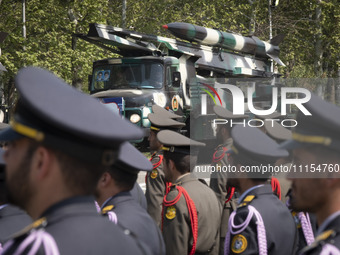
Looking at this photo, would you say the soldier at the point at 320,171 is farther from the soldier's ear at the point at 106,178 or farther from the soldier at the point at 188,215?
the soldier at the point at 188,215

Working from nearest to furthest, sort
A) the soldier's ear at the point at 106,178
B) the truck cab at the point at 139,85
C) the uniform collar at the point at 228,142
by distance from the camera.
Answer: the soldier's ear at the point at 106,178
the uniform collar at the point at 228,142
the truck cab at the point at 139,85

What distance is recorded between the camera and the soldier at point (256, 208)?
3703 millimetres

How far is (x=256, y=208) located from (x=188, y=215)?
0.97 metres

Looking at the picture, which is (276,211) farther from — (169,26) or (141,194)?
(169,26)

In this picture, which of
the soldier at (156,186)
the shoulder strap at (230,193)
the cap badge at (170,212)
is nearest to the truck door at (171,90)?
the soldier at (156,186)

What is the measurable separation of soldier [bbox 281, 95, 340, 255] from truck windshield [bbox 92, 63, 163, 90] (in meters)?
12.9

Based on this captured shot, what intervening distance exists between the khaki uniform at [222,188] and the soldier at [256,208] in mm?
2084

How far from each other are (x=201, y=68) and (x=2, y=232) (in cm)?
1383

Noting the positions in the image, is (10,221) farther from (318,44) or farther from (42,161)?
(318,44)

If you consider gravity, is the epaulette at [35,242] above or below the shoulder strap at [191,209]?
above

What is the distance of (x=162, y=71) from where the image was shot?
1562 centimetres

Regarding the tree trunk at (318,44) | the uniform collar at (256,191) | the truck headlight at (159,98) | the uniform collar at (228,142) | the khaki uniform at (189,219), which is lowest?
the tree trunk at (318,44)

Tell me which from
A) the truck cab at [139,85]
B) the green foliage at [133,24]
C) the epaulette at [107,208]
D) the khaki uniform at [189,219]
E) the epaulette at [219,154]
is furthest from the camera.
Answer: the green foliage at [133,24]

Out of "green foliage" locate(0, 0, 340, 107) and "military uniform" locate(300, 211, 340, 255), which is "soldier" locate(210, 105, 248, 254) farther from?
"green foliage" locate(0, 0, 340, 107)
